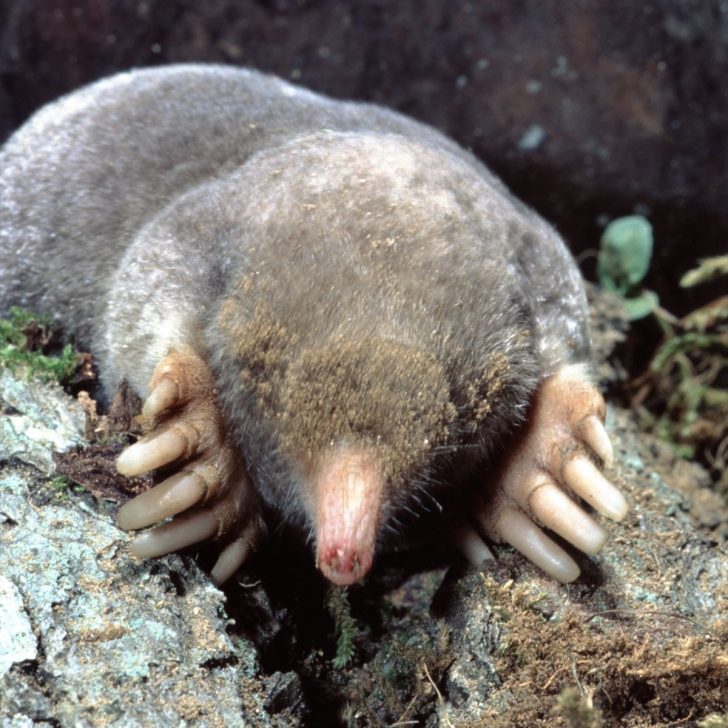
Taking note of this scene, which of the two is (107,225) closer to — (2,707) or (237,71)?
(237,71)

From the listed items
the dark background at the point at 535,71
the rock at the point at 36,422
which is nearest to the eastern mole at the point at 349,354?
the rock at the point at 36,422

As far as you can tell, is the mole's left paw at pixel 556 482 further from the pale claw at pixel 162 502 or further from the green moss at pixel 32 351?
the green moss at pixel 32 351

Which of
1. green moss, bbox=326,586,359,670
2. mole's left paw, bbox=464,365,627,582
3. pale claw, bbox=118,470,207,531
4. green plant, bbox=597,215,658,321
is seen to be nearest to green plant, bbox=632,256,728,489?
green plant, bbox=597,215,658,321

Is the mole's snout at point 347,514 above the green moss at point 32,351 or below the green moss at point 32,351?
above

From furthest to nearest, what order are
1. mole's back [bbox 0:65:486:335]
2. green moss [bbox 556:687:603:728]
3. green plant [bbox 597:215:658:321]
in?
green plant [bbox 597:215:658:321]
mole's back [bbox 0:65:486:335]
green moss [bbox 556:687:603:728]

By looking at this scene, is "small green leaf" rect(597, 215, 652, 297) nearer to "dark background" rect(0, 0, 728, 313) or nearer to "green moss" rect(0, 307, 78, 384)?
"dark background" rect(0, 0, 728, 313)

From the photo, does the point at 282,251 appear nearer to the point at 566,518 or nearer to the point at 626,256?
the point at 566,518
